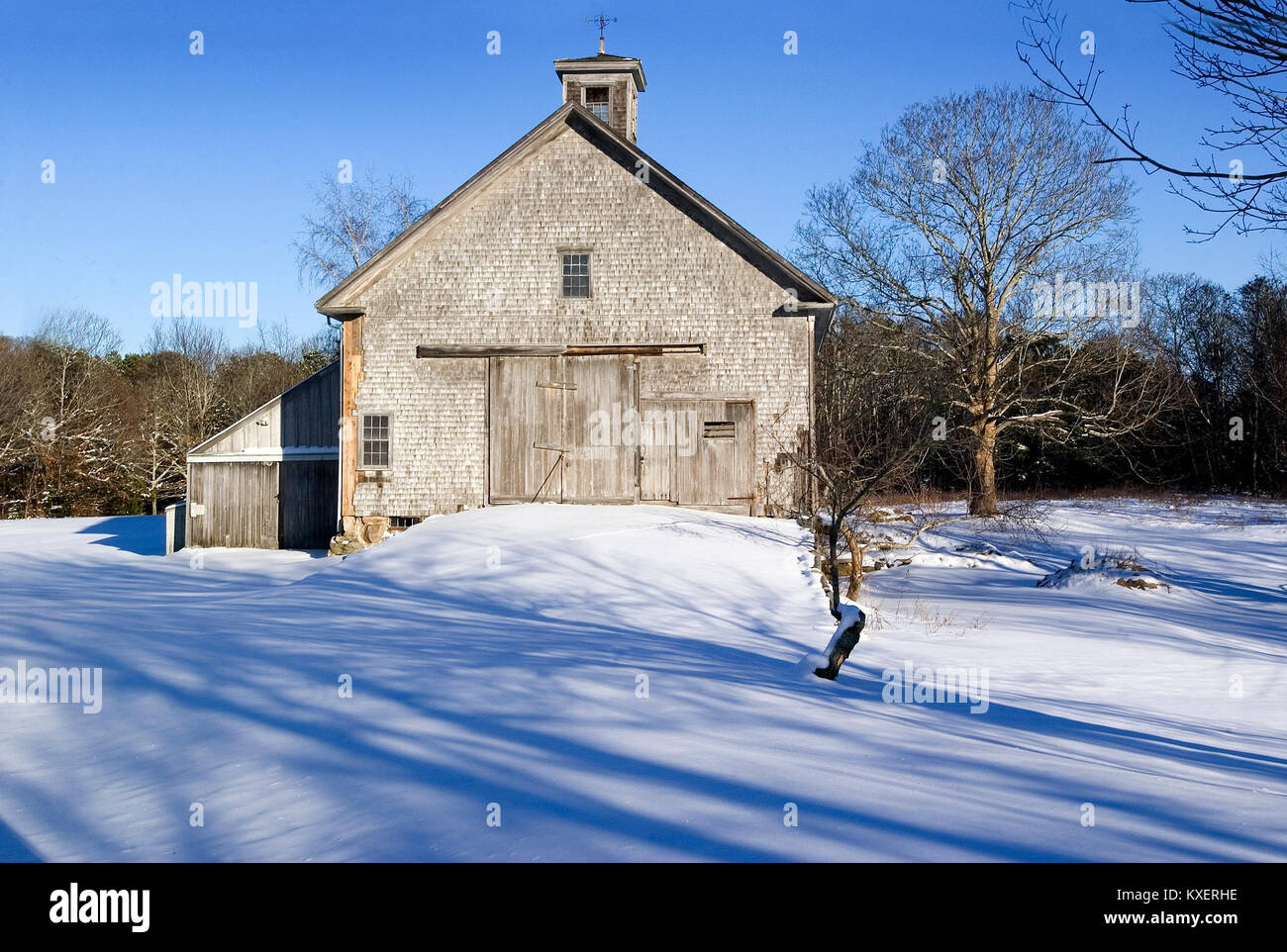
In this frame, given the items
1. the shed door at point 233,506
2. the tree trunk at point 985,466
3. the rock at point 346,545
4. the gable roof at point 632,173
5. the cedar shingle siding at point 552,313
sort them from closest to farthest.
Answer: the gable roof at point 632,173
the cedar shingle siding at point 552,313
the rock at point 346,545
the shed door at point 233,506
the tree trunk at point 985,466

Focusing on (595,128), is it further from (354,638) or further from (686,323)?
(354,638)

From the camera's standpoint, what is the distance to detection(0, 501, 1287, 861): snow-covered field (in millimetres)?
4312

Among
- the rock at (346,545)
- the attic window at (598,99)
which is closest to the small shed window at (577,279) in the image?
the attic window at (598,99)

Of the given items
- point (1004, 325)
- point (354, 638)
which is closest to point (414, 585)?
point (354, 638)

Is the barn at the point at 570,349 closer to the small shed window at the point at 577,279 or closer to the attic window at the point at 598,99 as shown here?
the small shed window at the point at 577,279

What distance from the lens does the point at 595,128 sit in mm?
18703

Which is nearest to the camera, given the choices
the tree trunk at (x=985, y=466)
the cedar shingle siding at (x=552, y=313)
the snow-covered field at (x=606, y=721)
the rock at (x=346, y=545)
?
the snow-covered field at (x=606, y=721)

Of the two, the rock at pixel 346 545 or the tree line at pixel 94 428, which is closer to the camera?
the rock at pixel 346 545

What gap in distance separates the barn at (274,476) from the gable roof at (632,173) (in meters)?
4.02

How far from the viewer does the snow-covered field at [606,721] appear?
4.31 meters

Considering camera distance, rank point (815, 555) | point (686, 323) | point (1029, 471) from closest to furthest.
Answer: point (815, 555)
point (686, 323)
point (1029, 471)

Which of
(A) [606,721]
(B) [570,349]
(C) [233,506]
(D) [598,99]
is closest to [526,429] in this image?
(B) [570,349]

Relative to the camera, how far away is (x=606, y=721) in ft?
20.3
